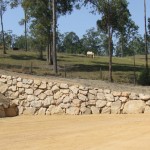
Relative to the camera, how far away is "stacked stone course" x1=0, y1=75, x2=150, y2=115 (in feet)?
60.0

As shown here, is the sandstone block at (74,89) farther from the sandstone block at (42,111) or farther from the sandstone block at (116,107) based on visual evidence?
the sandstone block at (116,107)

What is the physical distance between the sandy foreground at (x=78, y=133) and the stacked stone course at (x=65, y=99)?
2.90 feet

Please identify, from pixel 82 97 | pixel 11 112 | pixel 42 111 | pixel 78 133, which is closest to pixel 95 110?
pixel 82 97

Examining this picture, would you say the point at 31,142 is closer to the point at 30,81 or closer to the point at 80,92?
the point at 80,92

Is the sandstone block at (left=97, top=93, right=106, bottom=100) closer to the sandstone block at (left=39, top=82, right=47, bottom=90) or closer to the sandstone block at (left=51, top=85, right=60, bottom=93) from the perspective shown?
the sandstone block at (left=51, top=85, right=60, bottom=93)

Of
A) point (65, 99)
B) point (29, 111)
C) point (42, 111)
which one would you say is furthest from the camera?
point (29, 111)

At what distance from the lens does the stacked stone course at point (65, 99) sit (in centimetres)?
1828

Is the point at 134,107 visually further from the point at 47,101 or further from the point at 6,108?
the point at 6,108

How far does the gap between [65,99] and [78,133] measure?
625 centimetres

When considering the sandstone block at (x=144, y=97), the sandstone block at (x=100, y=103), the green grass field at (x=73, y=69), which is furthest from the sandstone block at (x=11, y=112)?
the green grass field at (x=73, y=69)

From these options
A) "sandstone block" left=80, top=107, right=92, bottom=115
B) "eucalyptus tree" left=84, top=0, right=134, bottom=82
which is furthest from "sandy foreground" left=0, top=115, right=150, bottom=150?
"eucalyptus tree" left=84, top=0, right=134, bottom=82

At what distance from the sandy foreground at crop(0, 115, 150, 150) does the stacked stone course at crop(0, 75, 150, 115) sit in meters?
0.88

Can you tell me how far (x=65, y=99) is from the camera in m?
19.5

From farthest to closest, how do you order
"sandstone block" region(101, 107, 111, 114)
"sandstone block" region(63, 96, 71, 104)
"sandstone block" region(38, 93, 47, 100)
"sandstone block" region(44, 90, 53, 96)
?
1. "sandstone block" region(38, 93, 47, 100)
2. "sandstone block" region(44, 90, 53, 96)
3. "sandstone block" region(63, 96, 71, 104)
4. "sandstone block" region(101, 107, 111, 114)
